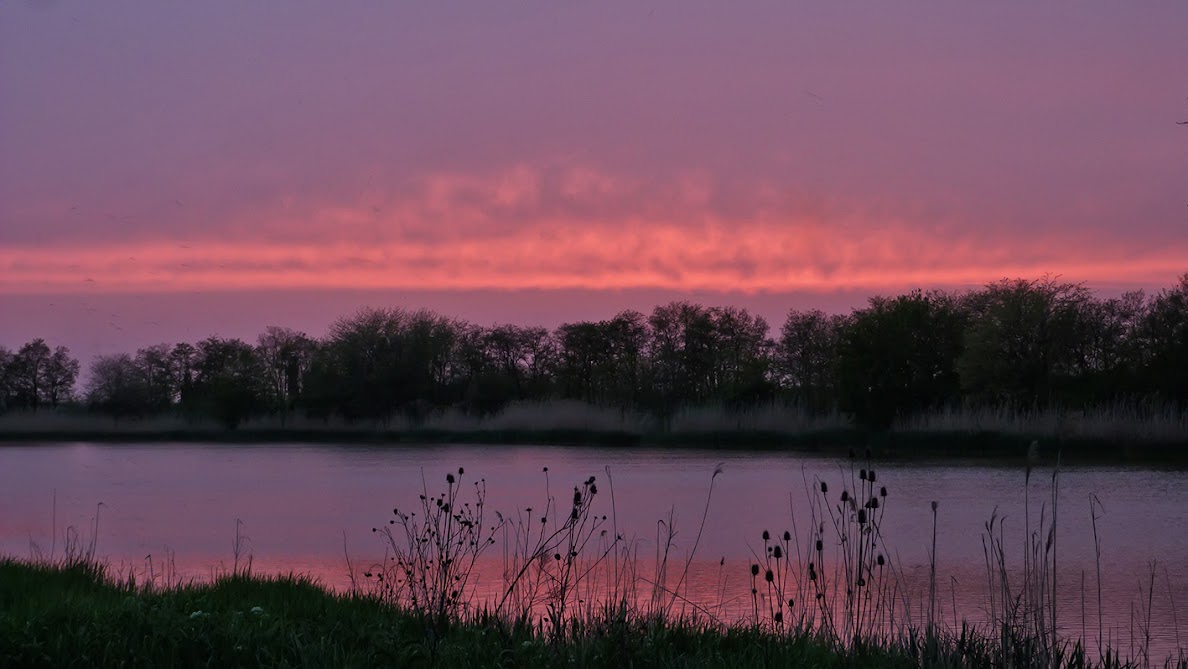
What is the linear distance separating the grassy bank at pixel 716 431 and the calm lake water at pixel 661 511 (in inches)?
108

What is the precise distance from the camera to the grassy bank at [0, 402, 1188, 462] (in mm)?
22719

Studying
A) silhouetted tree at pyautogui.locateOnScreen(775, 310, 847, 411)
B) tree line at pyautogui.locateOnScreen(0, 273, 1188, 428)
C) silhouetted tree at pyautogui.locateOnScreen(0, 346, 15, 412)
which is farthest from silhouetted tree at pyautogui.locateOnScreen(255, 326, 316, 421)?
silhouetted tree at pyautogui.locateOnScreen(775, 310, 847, 411)

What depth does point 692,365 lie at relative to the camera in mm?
49938

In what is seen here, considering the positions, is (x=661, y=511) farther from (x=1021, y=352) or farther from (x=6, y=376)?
(x=6, y=376)

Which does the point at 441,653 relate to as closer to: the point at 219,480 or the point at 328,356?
the point at 219,480

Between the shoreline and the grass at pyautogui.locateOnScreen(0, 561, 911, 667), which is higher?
the grass at pyautogui.locateOnScreen(0, 561, 911, 667)

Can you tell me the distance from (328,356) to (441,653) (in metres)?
40.3

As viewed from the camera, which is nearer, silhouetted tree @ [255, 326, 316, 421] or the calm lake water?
the calm lake water

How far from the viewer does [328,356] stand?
44062mm

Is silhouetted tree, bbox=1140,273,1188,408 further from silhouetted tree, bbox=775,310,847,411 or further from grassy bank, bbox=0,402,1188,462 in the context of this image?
silhouetted tree, bbox=775,310,847,411

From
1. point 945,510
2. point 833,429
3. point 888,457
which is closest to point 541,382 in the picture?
point 833,429

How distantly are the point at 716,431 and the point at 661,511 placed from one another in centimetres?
1618

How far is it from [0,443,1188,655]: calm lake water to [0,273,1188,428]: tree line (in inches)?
365

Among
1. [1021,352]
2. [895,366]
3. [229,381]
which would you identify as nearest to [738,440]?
[895,366]
